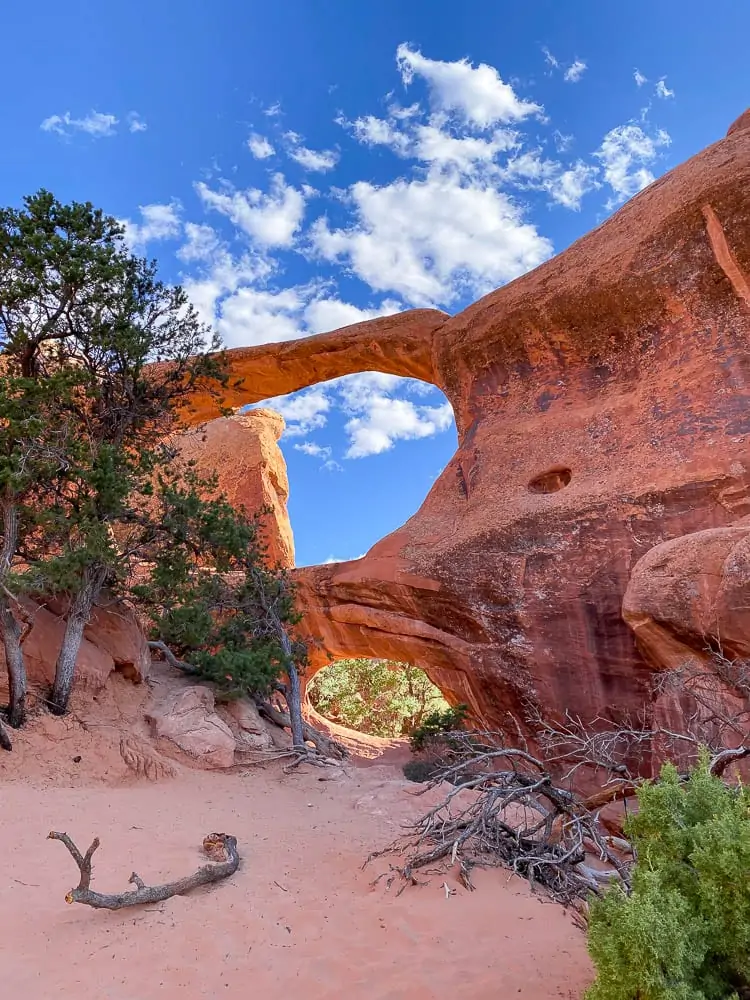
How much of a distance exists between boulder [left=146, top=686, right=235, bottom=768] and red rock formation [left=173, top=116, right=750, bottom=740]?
4115 mm

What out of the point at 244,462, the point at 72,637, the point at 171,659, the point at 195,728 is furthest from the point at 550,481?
the point at 244,462

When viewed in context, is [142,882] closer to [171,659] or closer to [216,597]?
[216,597]

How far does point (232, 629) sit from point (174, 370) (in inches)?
213

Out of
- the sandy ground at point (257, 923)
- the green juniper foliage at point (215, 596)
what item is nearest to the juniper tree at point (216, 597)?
the green juniper foliage at point (215, 596)

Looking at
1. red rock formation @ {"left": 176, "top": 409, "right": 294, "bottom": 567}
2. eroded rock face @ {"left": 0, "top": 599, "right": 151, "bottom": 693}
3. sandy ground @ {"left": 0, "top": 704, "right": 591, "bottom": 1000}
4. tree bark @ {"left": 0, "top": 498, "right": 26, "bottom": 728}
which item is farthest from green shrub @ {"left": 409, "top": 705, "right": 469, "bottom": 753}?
red rock formation @ {"left": 176, "top": 409, "right": 294, "bottom": 567}

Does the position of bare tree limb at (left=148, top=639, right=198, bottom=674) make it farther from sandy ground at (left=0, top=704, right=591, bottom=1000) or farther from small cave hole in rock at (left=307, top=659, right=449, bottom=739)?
small cave hole in rock at (left=307, top=659, right=449, bottom=739)

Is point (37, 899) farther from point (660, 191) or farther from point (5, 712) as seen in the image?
point (660, 191)

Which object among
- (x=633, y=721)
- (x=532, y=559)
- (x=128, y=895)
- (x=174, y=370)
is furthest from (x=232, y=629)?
(x=128, y=895)

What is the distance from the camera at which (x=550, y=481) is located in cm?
1223

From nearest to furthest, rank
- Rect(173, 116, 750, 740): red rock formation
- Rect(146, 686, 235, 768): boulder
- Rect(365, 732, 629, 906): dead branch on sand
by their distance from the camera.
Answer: Rect(365, 732, 629, 906): dead branch on sand, Rect(146, 686, 235, 768): boulder, Rect(173, 116, 750, 740): red rock formation

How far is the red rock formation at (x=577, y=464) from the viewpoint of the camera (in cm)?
1030

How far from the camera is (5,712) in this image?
895cm

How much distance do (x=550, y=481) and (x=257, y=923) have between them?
31.6 ft

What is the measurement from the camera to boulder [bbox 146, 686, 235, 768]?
9828 millimetres
